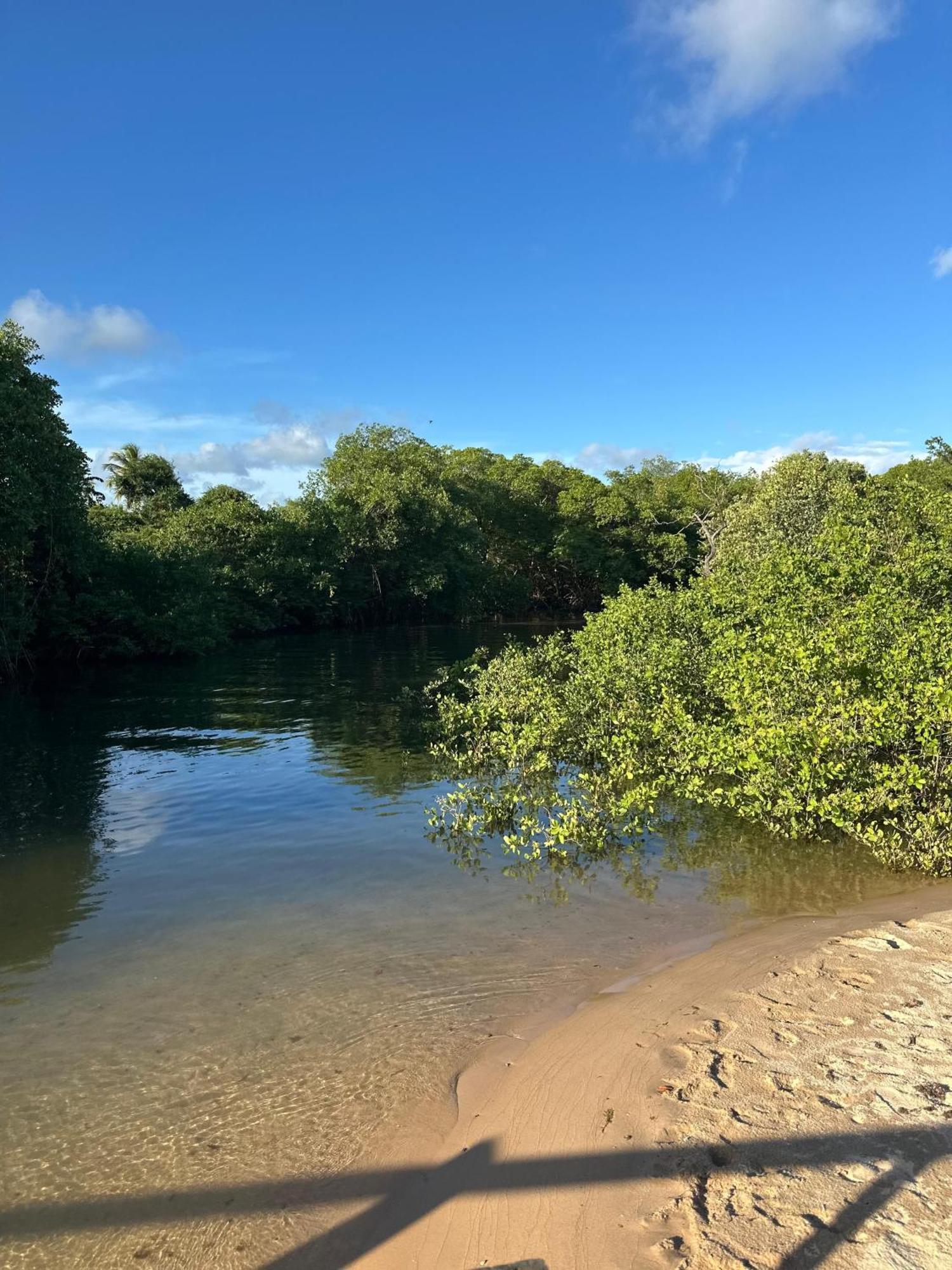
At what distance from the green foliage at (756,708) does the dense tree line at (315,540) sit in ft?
64.1

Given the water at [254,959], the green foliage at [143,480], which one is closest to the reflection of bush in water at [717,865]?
the water at [254,959]

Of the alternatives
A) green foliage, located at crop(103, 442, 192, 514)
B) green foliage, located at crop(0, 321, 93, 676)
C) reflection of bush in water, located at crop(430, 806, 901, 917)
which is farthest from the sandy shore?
green foliage, located at crop(103, 442, 192, 514)

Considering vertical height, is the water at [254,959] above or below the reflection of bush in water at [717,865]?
below

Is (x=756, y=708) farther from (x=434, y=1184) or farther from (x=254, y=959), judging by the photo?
(x=434, y=1184)

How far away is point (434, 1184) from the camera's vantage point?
446cm

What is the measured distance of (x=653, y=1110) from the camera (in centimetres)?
478

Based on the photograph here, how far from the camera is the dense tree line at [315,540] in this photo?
91.8ft

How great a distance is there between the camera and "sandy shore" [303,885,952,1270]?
371 centimetres

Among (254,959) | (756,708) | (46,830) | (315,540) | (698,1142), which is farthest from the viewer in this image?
(315,540)

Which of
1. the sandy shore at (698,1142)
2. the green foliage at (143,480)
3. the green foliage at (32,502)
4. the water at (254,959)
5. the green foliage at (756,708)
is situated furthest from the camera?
the green foliage at (143,480)

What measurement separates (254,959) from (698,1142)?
464 cm

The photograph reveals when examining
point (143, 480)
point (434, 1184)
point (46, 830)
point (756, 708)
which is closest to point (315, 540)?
point (143, 480)

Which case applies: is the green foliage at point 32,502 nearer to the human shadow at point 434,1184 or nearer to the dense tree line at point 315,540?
the dense tree line at point 315,540

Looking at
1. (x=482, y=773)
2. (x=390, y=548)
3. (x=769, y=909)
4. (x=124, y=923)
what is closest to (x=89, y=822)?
(x=124, y=923)
